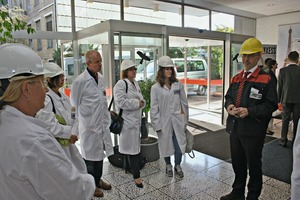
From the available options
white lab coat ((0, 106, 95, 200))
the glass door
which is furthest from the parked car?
white lab coat ((0, 106, 95, 200))

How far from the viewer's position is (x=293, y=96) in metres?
4.18

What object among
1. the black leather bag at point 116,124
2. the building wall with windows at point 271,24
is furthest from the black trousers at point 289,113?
the building wall with windows at point 271,24

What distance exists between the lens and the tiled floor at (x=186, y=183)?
2796 millimetres

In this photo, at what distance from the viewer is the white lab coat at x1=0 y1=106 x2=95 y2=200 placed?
0.82 meters

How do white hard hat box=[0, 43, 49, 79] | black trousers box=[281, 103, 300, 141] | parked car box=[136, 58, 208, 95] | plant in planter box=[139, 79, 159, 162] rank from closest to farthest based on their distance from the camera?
white hard hat box=[0, 43, 49, 79], plant in planter box=[139, 79, 159, 162], black trousers box=[281, 103, 300, 141], parked car box=[136, 58, 208, 95]

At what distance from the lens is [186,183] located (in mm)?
3096

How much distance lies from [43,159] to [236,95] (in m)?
2.07

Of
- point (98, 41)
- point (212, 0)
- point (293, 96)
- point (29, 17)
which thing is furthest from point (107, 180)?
point (212, 0)

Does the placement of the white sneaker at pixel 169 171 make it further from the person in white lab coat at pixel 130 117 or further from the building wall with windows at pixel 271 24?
the building wall with windows at pixel 271 24

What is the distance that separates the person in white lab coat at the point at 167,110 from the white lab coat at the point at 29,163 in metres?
2.30

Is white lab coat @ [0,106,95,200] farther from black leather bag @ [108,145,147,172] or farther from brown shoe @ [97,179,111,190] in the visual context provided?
black leather bag @ [108,145,147,172]

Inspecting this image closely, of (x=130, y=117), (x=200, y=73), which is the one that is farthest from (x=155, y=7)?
(x=200, y=73)

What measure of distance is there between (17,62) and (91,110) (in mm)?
1743

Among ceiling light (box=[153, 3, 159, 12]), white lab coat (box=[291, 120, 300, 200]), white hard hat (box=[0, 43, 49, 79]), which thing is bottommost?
white lab coat (box=[291, 120, 300, 200])
